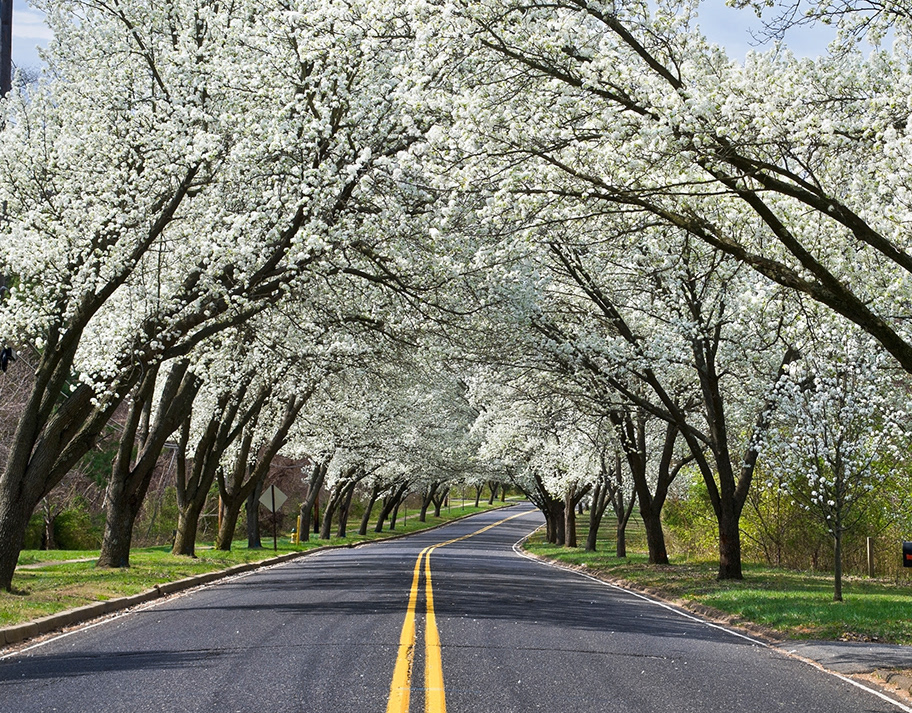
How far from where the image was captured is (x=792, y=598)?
1582cm

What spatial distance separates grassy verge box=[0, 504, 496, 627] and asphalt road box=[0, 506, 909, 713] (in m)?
0.96

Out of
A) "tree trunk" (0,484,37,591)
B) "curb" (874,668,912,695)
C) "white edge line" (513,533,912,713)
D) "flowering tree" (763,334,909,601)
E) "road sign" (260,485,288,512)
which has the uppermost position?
"flowering tree" (763,334,909,601)

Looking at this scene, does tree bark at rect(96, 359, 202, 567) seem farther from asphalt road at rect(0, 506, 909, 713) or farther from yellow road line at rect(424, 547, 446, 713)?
yellow road line at rect(424, 547, 446, 713)

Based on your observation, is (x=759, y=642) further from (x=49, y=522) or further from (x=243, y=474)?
(x=49, y=522)

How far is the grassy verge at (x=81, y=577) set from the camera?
40.5 feet

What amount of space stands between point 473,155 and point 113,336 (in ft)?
25.1

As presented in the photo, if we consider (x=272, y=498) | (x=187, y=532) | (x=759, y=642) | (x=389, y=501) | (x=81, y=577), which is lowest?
(x=81, y=577)

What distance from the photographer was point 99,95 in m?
14.1

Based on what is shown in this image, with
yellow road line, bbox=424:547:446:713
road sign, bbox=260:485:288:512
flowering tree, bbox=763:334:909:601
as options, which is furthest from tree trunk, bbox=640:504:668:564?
yellow road line, bbox=424:547:446:713

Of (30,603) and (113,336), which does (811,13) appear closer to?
(113,336)

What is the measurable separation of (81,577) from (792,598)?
1268cm

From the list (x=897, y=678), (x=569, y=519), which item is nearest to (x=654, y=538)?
(x=569, y=519)

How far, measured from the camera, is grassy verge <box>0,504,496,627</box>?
12.4m

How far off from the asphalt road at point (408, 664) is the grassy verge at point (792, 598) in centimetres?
117
